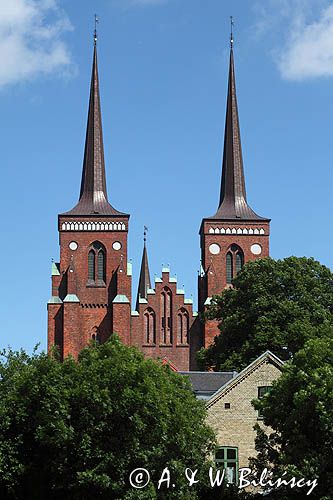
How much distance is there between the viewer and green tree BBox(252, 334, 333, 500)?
126 ft

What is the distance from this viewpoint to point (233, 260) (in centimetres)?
9525

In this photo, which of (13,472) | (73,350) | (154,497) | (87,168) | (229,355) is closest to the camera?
(154,497)

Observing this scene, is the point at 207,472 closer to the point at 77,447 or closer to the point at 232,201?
the point at 77,447

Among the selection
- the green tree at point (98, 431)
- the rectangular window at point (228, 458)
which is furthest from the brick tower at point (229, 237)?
the green tree at point (98, 431)

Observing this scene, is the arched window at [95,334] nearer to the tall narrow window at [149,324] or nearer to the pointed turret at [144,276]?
the tall narrow window at [149,324]

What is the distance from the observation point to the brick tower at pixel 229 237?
94.4 meters

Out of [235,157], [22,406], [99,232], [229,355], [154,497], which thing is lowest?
[154,497]

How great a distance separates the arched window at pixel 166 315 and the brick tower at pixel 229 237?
8.18 ft

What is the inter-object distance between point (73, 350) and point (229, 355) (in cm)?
2662

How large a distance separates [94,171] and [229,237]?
11.8 m

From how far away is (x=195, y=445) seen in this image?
4194 centimetres

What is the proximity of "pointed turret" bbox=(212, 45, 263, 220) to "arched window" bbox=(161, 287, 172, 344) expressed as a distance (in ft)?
23.5

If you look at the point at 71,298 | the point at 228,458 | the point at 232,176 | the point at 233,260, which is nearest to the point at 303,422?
the point at 228,458

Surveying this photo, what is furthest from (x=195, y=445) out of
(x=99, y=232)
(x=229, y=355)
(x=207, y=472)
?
(x=99, y=232)
